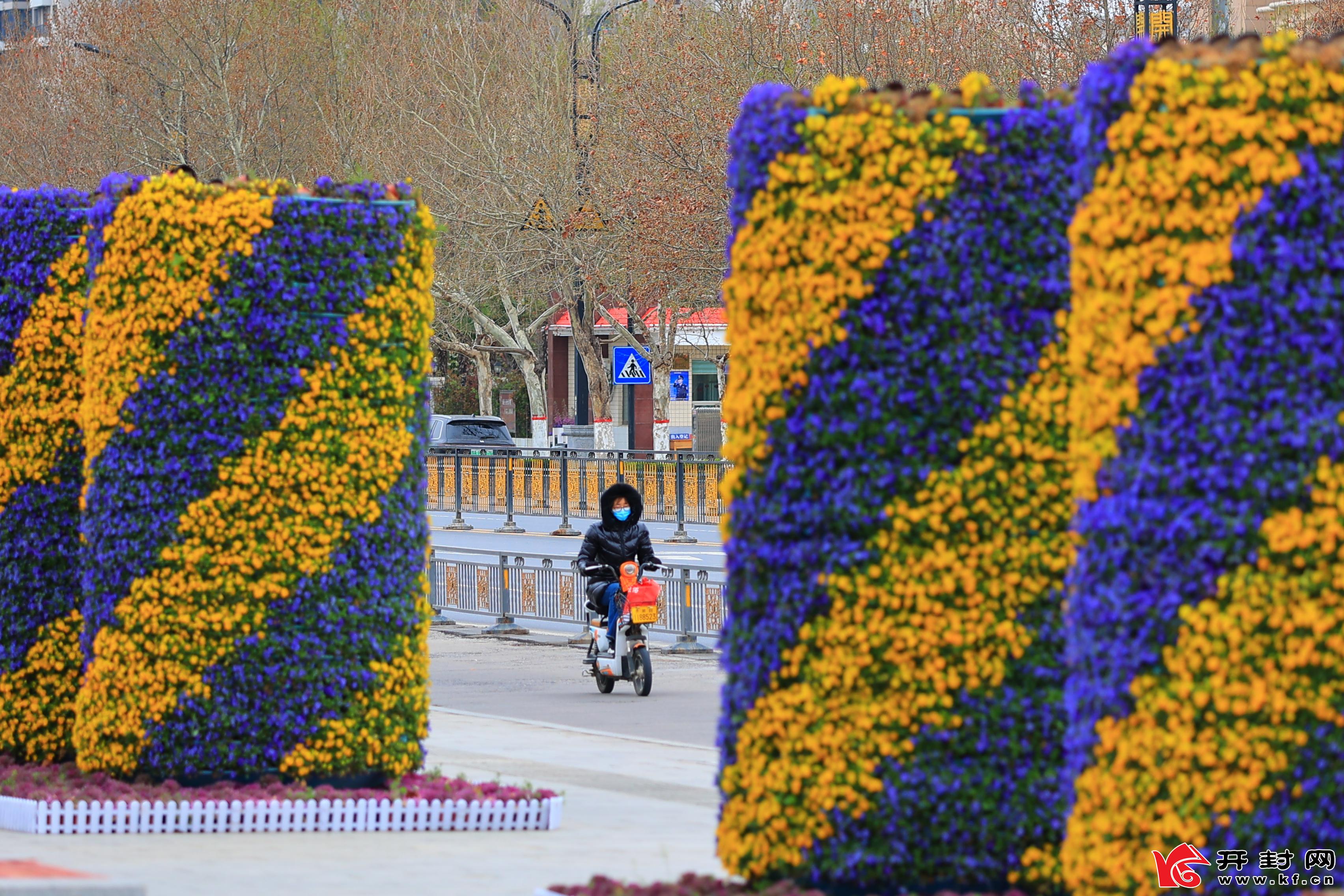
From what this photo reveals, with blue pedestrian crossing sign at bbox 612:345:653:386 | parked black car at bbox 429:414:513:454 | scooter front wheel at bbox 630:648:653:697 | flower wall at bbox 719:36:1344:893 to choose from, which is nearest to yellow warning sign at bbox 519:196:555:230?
blue pedestrian crossing sign at bbox 612:345:653:386

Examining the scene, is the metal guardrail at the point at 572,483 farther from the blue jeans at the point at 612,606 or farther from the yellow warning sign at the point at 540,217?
the blue jeans at the point at 612,606

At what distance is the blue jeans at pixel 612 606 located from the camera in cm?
1620

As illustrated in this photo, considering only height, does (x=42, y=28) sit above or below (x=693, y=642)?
above

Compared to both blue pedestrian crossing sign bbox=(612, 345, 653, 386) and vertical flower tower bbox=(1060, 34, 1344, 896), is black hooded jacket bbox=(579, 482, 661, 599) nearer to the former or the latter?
vertical flower tower bbox=(1060, 34, 1344, 896)

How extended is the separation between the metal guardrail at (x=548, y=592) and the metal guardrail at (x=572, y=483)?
10009 millimetres

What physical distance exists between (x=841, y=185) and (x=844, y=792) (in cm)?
190

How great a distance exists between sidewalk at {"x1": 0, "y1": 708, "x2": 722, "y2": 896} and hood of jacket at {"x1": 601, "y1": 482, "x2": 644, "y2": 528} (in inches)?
205

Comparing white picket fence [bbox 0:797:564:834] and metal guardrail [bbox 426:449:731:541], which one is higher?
metal guardrail [bbox 426:449:731:541]

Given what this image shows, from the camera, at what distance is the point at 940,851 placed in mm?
6316

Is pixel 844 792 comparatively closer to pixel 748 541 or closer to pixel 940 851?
pixel 940 851

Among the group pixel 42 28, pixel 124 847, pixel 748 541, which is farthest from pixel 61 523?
pixel 42 28

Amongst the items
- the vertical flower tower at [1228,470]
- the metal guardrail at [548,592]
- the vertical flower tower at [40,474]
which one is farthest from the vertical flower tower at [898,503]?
the metal guardrail at [548,592]

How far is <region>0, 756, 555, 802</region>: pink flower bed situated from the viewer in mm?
9062

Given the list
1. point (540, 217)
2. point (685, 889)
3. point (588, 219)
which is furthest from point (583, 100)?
point (685, 889)
